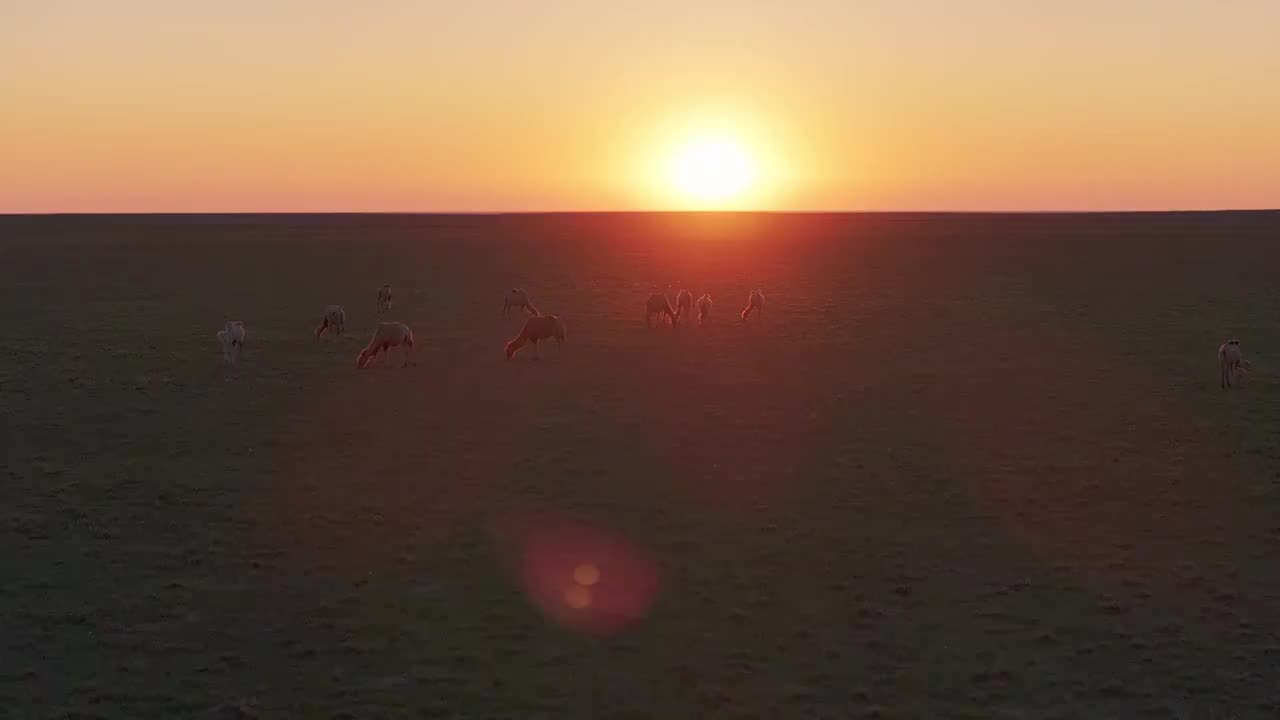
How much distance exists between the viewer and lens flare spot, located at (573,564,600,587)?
14969 millimetres

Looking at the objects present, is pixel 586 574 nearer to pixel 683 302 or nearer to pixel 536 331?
pixel 536 331

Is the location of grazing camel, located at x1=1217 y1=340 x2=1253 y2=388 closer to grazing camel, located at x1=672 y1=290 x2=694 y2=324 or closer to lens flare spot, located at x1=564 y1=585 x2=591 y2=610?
grazing camel, located at x1=672 y1=290 x2=694 y2=324

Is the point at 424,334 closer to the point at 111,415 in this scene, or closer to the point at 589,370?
the point at 589,370

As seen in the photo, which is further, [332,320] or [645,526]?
[332,320]

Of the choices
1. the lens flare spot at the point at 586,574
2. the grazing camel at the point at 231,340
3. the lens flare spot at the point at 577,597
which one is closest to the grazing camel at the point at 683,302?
the grazing camel at the point at 231,340

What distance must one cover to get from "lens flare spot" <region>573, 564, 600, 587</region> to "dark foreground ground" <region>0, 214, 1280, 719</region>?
1.8 inches

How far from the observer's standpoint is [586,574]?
15.2m

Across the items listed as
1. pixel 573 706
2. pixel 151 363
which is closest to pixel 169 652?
pixel 573 706

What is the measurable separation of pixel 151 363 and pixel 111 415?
23.8ft

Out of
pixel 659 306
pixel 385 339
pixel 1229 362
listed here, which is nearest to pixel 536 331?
pixel 385 339

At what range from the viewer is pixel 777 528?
17109mm

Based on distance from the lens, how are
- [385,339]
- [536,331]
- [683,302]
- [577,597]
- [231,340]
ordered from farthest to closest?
[683,302]
[536,331]
[231,340]
[385,339]
[577,597]

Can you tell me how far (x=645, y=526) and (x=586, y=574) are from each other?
215 cm

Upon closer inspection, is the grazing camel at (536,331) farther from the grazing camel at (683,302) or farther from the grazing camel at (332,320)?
the grazing camel at (332,320)
